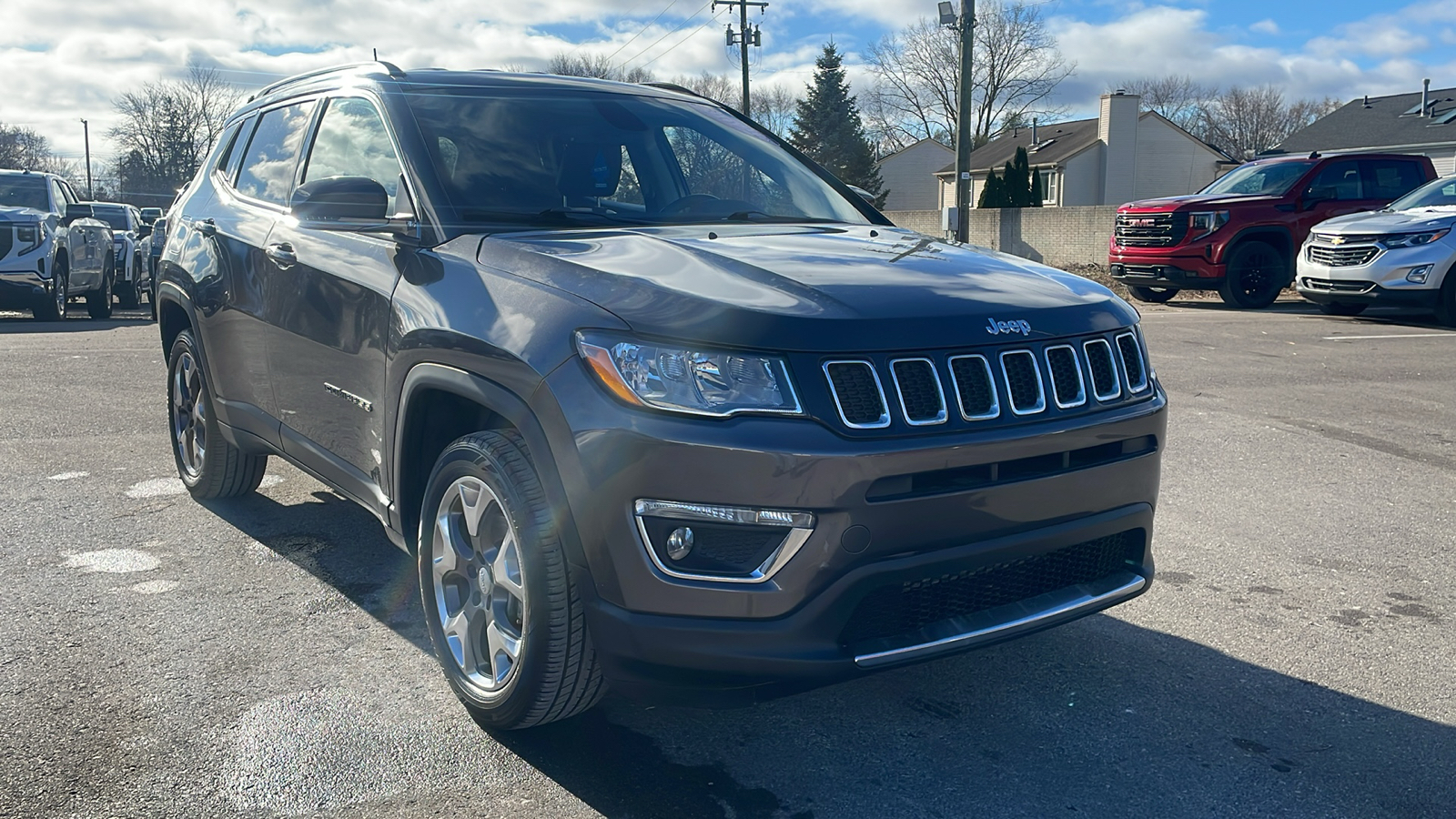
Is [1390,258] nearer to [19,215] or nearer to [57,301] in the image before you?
[57,301]

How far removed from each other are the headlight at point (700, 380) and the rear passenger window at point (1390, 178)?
53.3 ft

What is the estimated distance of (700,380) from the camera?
2.53m

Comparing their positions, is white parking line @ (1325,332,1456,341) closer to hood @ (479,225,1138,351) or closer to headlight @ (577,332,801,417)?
hood @ (479,225,1138,351)

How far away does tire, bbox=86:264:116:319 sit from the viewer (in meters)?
16.7

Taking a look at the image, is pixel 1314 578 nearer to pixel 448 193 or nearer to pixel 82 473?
pixel 448 193

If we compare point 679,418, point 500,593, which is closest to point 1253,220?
point 500,593

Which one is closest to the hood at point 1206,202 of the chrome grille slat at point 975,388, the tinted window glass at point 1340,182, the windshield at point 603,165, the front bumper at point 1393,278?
the tinted window glass at point 1340,182

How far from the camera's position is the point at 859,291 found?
277cm

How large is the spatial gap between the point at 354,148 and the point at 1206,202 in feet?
45.5

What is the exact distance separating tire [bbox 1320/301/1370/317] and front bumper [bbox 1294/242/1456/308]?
375 millimetres

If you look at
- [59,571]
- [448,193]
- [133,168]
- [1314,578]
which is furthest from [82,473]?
[133,168]

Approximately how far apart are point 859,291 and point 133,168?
88.6 meters

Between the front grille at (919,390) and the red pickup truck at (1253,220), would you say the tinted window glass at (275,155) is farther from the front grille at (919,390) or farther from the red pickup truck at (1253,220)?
the red pickup truck at (1253,220)

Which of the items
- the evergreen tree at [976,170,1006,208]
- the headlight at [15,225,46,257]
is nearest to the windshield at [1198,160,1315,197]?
the headlight at [15,225,46,257]
